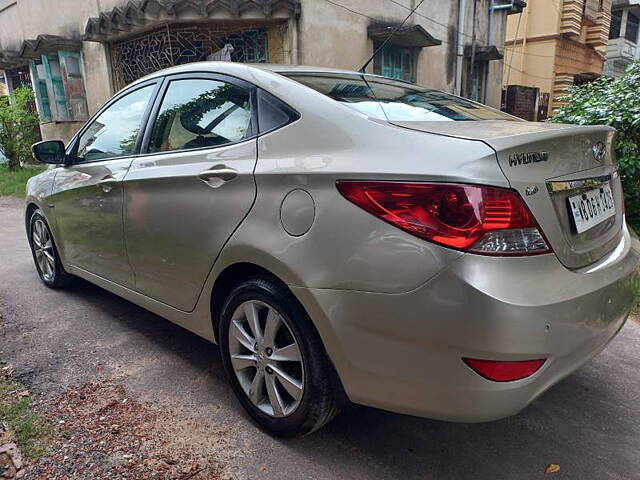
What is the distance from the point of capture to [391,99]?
2.32 m

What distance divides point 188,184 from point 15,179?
10.8 metres

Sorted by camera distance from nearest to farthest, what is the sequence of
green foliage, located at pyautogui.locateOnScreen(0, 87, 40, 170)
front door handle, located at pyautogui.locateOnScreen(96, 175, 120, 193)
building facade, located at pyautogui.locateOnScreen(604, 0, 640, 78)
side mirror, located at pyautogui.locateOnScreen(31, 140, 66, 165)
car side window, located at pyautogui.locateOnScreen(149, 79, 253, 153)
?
car side window, located at pyautogui.locateOnScreen(149, 79, 253, 153), front door handle, located at pyautogui.locateOnScreen(96, 175, 120, 193), side mirror, located at pyautogui.locateOnScreen(31, 140, 66, 165), green foliage, located at pyautogui.locateOnScreen(0, 87, 40, 170), building facade, located at pyautogui.locateOnScreen(604, 0, 640, 78)

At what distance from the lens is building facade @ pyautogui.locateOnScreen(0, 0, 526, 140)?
838 centimetres

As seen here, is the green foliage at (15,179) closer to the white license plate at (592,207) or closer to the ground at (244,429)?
the ground at (244,429)

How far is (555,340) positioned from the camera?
1.57m

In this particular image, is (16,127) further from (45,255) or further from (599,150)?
(599,150)

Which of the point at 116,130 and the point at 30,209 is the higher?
the point at 116,130

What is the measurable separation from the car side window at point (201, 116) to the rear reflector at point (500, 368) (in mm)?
1309

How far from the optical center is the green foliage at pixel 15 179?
32.2 feet

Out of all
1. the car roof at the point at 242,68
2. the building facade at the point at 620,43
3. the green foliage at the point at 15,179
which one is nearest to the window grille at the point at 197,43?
the green foliage at the point at 15,179

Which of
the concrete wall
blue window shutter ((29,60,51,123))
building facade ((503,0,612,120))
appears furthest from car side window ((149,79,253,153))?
building facade ((503,0,612,120))

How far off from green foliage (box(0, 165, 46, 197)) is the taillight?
9.98m

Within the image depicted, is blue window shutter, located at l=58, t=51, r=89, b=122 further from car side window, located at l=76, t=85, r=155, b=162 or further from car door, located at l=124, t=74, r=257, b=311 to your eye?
car door, located at l=124, t=74, r=257, b=311

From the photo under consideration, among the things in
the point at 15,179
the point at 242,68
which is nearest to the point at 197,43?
the point at 15,179
